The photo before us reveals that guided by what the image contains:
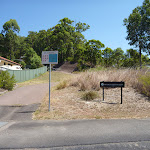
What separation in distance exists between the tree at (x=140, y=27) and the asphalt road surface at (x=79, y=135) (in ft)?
76.1

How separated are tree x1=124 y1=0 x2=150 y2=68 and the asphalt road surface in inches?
914

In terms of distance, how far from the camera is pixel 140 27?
26.4 meters

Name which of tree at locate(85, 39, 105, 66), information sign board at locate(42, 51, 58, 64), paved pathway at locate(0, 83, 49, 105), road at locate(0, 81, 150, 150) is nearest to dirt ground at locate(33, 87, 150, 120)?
road at locate(0, 81, 150, 150)

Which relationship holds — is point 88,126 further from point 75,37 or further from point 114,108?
point 75,37

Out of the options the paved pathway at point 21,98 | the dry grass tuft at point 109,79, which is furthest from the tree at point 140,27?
the paved pathway at point 21,98

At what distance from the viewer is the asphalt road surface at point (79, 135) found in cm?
378

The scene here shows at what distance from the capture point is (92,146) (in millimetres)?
3766

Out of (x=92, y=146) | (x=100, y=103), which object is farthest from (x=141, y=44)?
(x=92, y=146)

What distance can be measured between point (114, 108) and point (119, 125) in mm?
2698

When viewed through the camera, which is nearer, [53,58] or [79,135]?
[79,135]

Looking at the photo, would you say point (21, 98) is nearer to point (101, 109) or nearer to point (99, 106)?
point (99, 106)

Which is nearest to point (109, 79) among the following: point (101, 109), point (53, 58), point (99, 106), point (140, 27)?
point (99, 106)

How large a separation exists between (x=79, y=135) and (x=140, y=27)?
25.9 meters

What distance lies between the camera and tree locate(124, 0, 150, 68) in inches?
1032
